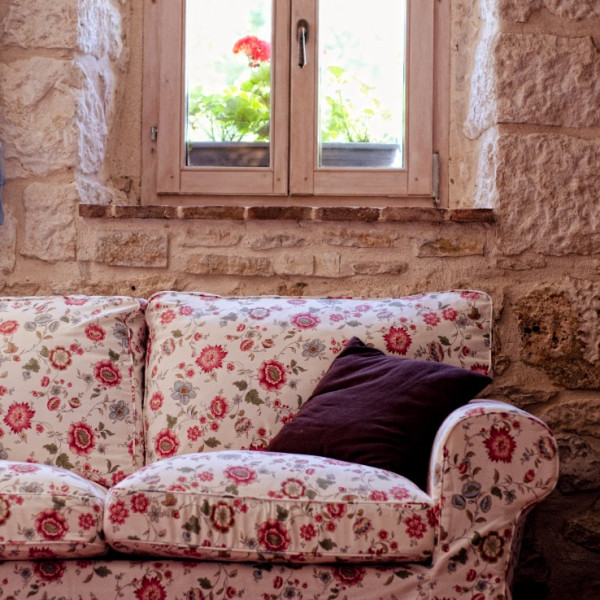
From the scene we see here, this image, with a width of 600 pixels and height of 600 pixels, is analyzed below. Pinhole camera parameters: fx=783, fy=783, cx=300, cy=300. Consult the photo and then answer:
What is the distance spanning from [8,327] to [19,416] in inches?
10.3

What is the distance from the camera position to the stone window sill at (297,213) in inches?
97.8

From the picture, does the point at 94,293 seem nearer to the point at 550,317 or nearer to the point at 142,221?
the point at 142,221

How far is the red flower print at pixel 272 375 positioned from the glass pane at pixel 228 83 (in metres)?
1.14

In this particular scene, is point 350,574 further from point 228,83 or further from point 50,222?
point 228,83

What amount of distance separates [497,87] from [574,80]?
24 cm

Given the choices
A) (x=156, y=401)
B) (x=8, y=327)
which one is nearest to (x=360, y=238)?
(x=156, y=401)

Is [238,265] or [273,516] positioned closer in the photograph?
[273,516]

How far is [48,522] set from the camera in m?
1.56

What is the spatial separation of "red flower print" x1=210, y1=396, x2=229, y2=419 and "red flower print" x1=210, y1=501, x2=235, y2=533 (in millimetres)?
479

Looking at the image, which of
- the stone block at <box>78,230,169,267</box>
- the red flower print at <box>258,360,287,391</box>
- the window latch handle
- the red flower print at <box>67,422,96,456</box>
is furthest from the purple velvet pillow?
the window latch handle

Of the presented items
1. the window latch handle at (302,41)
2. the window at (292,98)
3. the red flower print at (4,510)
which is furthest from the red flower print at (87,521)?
the window latch handle at (302,41)

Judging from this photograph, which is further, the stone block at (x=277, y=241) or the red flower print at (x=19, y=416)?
the stone block at (x=277, y=241)

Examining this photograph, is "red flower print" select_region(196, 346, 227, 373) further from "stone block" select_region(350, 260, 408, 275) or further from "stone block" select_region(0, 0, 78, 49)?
"stone block" select_region(0, 0, 78, 49)

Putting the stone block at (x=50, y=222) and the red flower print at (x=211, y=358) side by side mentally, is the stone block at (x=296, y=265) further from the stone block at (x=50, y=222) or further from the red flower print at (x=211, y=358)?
the stone block at (x=50, y=222)
